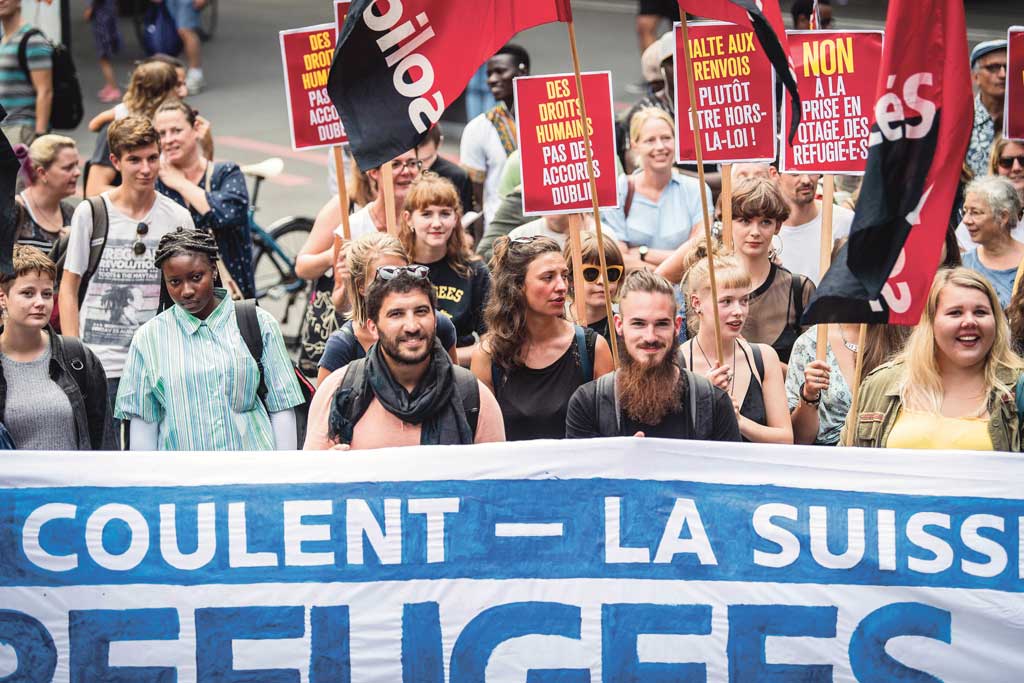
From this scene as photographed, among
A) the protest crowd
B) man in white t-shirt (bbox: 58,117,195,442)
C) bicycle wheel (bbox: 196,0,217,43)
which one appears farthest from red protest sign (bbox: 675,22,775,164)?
bicycle wheel (bbox: 196,0,217,43)

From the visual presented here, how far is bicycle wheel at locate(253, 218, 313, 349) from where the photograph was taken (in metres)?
10.2

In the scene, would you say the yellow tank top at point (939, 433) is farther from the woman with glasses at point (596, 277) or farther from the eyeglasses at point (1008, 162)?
the eyeglasses at point (1008, 162)

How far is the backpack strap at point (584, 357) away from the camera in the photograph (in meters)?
5.81

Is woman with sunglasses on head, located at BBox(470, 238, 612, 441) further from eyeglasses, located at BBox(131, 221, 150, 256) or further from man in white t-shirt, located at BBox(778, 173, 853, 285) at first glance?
man in white t-shirt, located at BBox(778, 173, 853, 285)

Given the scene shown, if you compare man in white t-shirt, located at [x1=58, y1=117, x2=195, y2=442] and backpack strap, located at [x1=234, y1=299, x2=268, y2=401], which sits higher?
man in white t-shirt, located at [x1=58, y1=117, x2=195, y2=442]

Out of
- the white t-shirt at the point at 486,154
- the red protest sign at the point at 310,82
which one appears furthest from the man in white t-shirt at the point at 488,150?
the red protest sign at the point at 310,82

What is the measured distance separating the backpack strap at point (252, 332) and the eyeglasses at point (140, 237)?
1245 mm

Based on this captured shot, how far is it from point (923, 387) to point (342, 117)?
2.20 m

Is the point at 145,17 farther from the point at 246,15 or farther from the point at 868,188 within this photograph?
the point at 868,188

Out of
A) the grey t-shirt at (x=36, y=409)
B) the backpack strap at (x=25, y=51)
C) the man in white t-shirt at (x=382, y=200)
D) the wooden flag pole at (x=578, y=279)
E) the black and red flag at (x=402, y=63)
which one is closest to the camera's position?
the black and red flag at (x=402, y=63)

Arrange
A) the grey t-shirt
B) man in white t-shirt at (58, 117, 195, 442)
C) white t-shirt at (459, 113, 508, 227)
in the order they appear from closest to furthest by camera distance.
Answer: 1. the grey t-shirt
2. man in white t-shirt at (58, 117, 195, 442)
3. white t-shirt at (459, 113, 508, 227)

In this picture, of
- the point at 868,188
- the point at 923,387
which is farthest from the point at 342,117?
the point at 923,387

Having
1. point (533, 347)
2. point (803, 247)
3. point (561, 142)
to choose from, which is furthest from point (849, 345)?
point (561, 142)

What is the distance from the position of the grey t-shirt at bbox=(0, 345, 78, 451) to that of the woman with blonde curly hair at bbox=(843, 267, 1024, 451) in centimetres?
283
